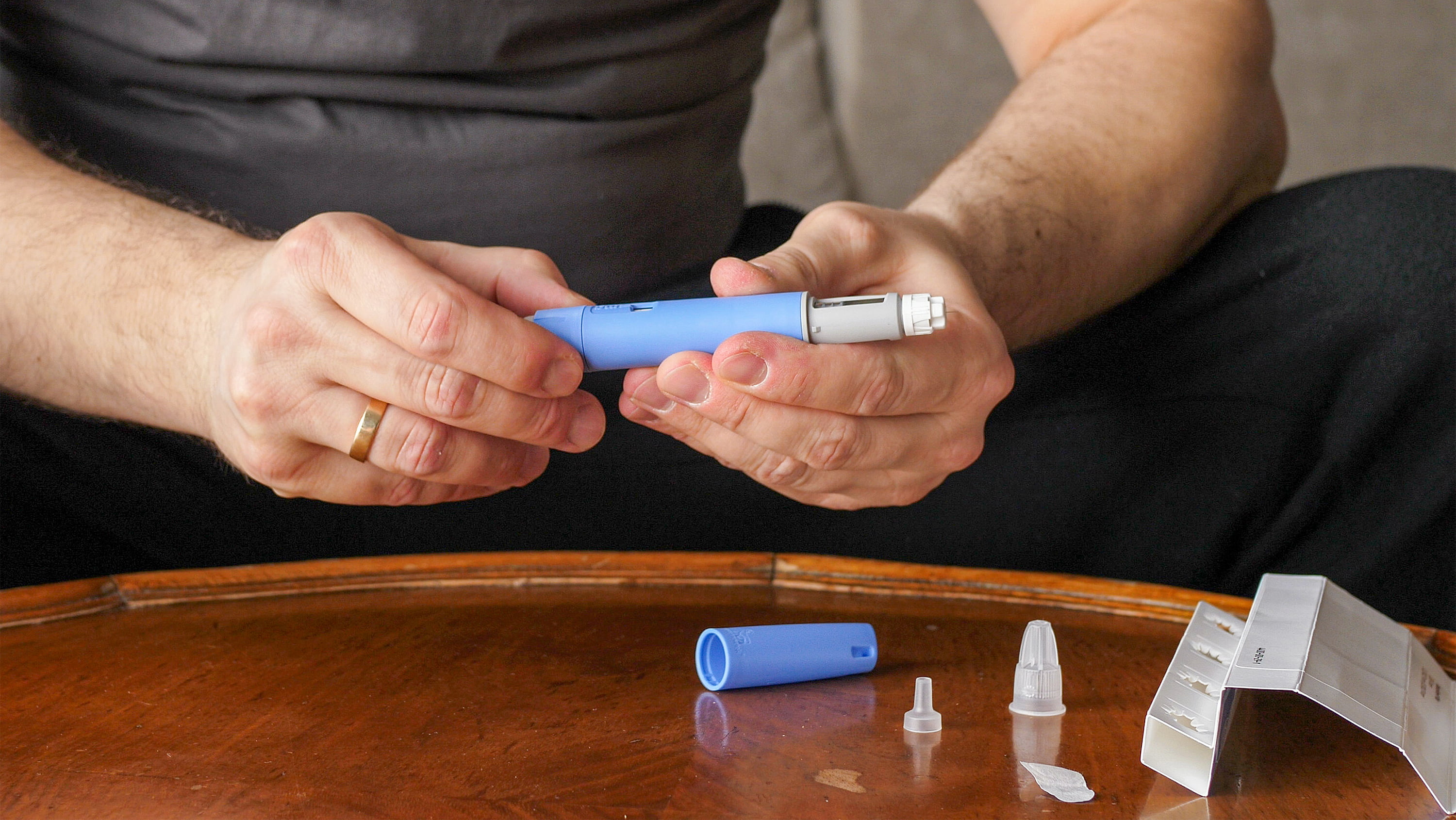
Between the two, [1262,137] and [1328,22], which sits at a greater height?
[1328,22]

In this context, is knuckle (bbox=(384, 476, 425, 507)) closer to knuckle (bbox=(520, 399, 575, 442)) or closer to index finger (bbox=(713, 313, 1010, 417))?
knuckle (bbox=(520, 399, 575, 442))

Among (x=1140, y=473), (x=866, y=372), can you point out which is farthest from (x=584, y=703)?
(x=1140, y=473)

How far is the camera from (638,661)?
52 centimetres

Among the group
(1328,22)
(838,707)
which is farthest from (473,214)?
(1328,22)

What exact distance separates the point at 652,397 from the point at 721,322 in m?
0.06

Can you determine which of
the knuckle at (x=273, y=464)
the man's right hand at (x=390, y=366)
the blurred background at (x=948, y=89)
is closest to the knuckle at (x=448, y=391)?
the man's right hand at (x=390, y=366)

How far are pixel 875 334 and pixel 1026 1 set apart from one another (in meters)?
0.66

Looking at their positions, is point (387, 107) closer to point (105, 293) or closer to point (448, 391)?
point (105, 293)

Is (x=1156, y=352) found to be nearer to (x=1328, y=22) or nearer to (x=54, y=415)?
(x=54, y=415)

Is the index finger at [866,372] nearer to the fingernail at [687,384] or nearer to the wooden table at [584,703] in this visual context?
the fingernail at [687,384]

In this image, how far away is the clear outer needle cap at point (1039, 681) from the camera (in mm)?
458

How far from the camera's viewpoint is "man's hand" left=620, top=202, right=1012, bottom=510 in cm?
49

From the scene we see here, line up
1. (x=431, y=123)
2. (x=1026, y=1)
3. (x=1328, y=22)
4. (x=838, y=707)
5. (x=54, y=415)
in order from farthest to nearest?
(x=1328, y=22) < (x=1026, y=1) < (x=431, y=123) < (x=54, y=415) < (x=838, y=707)

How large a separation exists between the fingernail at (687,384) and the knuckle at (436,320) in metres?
0.10
